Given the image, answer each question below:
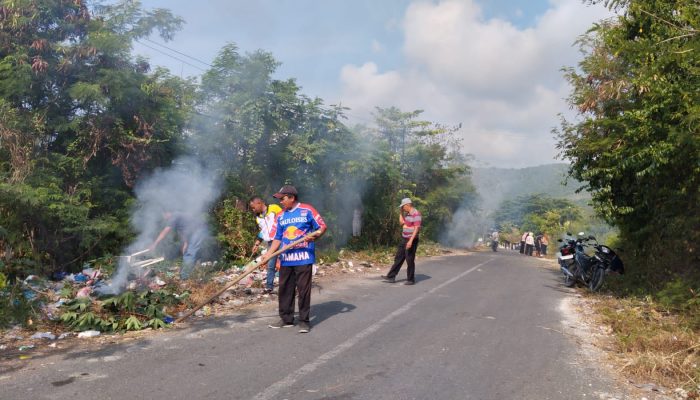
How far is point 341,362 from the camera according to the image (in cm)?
469

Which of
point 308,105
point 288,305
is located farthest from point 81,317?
point 308,105

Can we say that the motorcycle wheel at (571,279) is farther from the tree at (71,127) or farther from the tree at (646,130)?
the tree at (71,127)

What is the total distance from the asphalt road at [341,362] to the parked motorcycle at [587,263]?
3191 millimetres

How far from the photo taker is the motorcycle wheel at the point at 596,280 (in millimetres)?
9953

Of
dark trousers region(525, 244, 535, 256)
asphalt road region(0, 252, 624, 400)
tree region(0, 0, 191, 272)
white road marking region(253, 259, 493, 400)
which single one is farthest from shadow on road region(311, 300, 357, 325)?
dark trousers region(525, 244, 535, 256)

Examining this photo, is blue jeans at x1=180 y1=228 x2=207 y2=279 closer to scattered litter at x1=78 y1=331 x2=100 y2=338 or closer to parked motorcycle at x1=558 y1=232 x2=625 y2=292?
scattered litter at x1=78 y1=331 x2=100 y2=338

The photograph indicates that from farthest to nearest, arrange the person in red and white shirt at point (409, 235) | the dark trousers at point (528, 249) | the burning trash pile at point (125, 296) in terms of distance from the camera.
A: the dark trousers at point (528, 249) < the person in red and white shirt at point (409, 235) < the burning trash pile at point (125, 296)

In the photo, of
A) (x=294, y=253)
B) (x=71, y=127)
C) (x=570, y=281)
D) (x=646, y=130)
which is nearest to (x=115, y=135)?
(x=71, y=127)

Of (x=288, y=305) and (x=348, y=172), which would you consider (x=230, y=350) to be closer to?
(x=288, y=305)

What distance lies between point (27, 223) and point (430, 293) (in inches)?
272

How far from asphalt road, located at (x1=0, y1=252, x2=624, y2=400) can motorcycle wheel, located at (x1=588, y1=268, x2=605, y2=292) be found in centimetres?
309

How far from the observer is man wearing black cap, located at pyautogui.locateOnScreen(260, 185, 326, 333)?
19.8 ft

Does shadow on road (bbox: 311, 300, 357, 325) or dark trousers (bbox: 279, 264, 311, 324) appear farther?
shadow on road (bbox: 311, 300, 357, 325)

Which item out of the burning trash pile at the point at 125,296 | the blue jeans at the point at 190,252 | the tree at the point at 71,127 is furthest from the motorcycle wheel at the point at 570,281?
the tree at the point at 71,127
